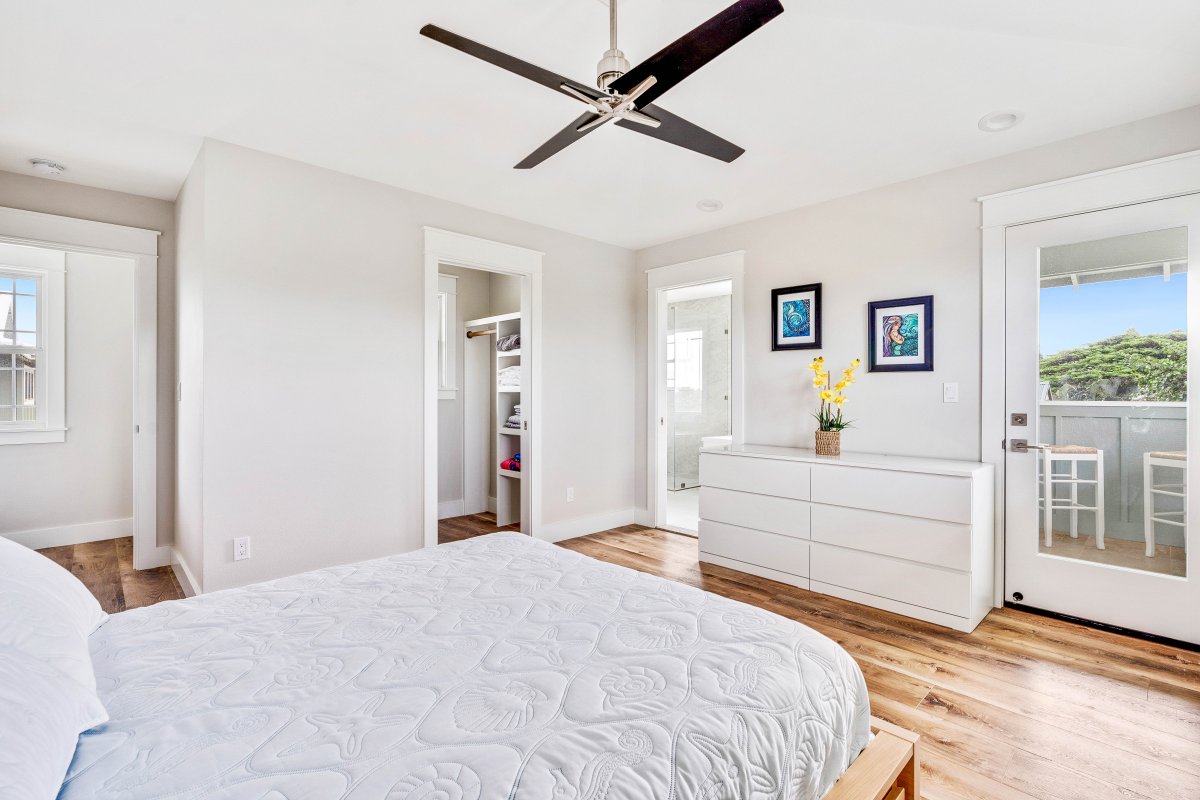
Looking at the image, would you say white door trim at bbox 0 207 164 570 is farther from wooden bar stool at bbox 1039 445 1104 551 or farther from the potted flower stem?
wooden bar stool at bbox 1039 445 1104 551

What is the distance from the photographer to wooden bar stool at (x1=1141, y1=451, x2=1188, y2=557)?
2.56 metres

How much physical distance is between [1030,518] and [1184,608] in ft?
2.11

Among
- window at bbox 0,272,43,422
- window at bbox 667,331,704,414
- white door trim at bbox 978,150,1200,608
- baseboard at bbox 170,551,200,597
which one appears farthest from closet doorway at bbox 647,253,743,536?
window at bbox 0,272,43,422

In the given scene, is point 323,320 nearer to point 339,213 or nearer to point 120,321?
point 339,213

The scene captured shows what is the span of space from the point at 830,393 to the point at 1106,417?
1305 millimetres

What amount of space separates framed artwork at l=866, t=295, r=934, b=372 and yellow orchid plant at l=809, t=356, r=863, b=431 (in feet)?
0.51

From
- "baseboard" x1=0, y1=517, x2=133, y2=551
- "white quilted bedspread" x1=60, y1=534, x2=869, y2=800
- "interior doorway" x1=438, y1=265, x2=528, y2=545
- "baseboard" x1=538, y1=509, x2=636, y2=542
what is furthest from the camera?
"interior doorway" x1=438, y1=265, x2=528, y2=545

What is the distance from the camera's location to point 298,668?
1139mm

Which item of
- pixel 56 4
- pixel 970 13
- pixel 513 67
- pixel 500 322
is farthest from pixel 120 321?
pixel 970 13

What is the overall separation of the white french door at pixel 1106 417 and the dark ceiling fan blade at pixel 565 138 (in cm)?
243

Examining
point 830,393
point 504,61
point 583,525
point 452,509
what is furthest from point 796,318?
point 452,509

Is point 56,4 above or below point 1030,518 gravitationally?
above

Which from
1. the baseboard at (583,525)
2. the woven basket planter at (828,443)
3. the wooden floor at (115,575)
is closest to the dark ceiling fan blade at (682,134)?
the woven basket planter at (828,443)

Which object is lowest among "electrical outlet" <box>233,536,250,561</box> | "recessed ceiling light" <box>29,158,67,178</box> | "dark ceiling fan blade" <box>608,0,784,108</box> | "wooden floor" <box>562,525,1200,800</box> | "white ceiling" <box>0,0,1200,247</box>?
"wooden floor" <box>562,525,1200,800</box>
